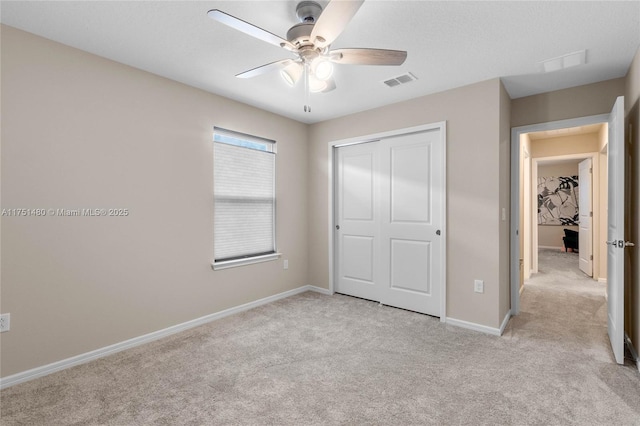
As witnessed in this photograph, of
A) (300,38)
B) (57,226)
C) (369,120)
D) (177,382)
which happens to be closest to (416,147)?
(369,120)

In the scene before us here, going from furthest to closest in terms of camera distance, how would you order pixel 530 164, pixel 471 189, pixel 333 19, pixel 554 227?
pixel 554 227, pixel 530 164, pixel 471 189, pixel 333 19

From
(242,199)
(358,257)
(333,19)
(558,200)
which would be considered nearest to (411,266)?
(358,257)

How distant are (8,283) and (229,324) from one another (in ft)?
5.86

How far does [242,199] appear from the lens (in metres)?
3.73

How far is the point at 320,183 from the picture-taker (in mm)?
4473

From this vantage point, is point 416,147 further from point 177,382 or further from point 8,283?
point 8,283

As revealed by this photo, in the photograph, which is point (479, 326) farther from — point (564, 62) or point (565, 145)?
point (565, 145)

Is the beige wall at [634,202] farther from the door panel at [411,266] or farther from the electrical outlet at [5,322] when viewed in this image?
the electrical outlet at [5,322]

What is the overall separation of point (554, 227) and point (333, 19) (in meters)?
9.58

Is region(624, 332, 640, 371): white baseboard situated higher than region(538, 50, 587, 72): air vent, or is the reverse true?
region(538, 50, 587, 72): air vent

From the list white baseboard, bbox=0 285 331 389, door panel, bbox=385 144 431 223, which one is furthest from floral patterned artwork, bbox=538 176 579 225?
white baseboard, bbox=0 285 331 389

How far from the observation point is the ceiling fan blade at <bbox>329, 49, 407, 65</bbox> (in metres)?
1.81

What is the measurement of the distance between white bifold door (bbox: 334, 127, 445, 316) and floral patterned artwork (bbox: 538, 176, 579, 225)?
713cm

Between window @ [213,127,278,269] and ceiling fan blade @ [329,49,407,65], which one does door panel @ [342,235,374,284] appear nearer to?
window @ [213,127,278,269]
